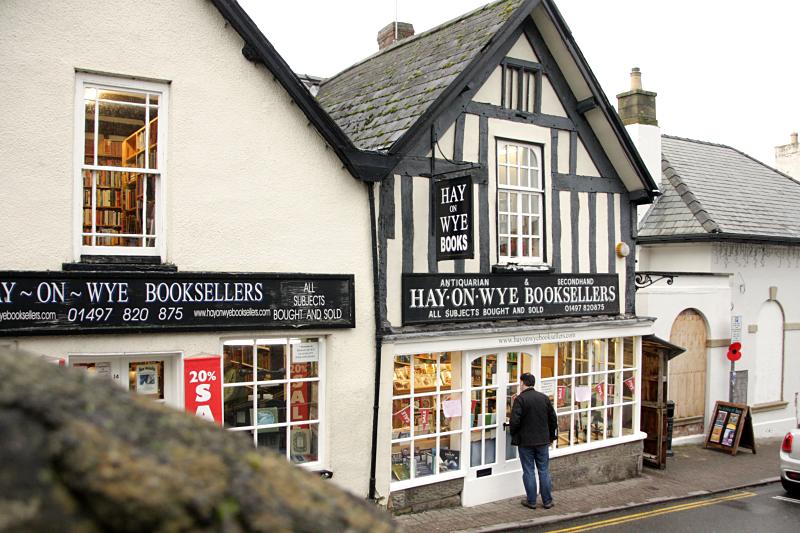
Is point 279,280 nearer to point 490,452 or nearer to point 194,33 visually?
point 194,33

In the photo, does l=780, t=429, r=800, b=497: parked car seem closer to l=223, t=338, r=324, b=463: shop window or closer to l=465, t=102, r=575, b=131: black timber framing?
l=465, t=102, r=575, b=131: black timber framing

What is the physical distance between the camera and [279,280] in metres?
8.55

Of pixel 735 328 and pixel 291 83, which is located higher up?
pixel 291 83

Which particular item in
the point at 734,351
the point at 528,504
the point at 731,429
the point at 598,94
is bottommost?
the point at 528,504

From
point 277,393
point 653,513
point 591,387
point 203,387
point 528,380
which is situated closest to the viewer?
point 203,387

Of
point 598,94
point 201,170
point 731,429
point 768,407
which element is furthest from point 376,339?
point 768,407

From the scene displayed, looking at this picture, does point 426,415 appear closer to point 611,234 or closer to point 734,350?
point 611,234

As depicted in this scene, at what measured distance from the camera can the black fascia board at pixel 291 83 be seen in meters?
8.12

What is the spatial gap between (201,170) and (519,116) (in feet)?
17.2

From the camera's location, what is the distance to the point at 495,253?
10.7m

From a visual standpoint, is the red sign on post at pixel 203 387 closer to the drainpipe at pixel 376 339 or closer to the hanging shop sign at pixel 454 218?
the drainpipe at pixel 376 339

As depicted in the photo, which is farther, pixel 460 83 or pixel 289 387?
pixel 460 83

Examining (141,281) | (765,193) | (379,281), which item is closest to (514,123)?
(379,281)

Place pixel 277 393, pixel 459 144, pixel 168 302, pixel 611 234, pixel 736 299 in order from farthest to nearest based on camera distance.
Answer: pixel 736 299 → pixel 611 234 → pixel 459 144 → pixel 277 393 → pixel 168 302
